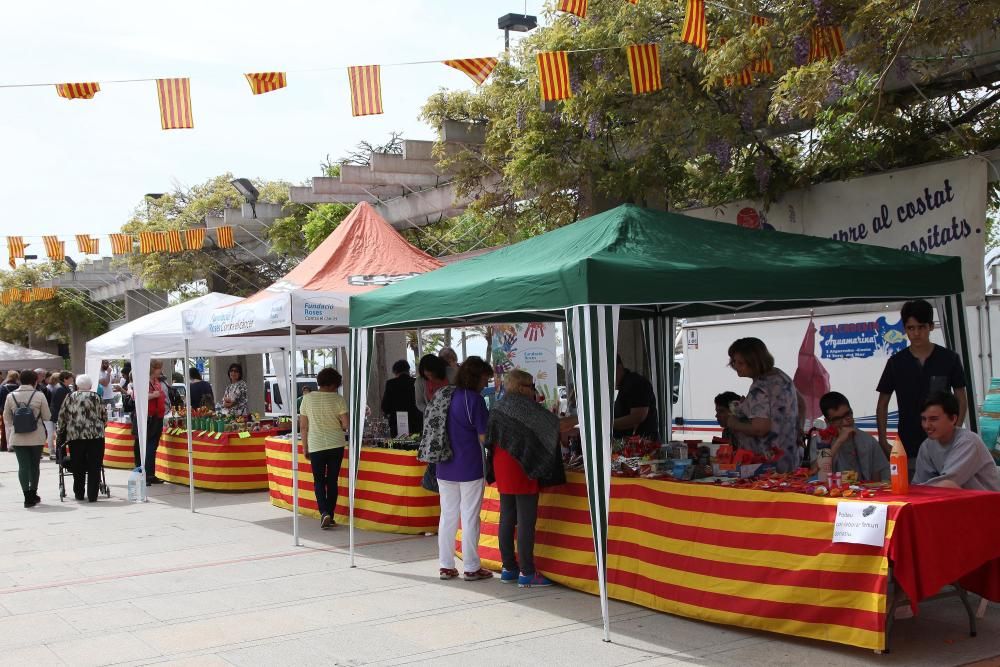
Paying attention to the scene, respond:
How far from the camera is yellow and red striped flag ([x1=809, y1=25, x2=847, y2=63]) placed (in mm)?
8445

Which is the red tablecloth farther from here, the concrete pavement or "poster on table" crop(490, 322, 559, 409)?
"poster on table" crop(490, 322, 559, 409)

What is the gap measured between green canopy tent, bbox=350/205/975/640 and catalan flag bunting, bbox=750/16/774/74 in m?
1.95

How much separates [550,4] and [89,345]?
990 centimetres

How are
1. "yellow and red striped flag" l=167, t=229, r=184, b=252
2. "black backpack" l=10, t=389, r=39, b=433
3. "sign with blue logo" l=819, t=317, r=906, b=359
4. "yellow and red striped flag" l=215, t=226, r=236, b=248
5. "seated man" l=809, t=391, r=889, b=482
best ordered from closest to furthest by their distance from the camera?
"seated man" l=809, t=391, r=889, b=482, "sign with blue logo" l=819, t=317, r=906, b=359, "black backpack" l=10, t=389, r=39, b=433, "yellow and red striped flag" l=215, t=226, r=236, b=248, "yellow and red striped flag" l=167, t=229, r=184, b=252

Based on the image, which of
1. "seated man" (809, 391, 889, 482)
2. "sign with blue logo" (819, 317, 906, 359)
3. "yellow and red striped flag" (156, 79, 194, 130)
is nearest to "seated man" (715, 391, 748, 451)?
"seated man" (809, 391, 889, 482)

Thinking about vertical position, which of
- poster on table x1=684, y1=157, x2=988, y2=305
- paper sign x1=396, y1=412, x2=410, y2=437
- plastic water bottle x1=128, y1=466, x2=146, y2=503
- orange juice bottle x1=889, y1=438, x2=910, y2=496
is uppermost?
poster on table x1=684, y1=157, x2=988, y2=305

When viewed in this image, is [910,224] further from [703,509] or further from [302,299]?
[302,299]

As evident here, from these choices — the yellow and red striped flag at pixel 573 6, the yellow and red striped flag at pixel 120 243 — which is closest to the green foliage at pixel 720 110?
the yellow and red striped flag at pixel 573 6

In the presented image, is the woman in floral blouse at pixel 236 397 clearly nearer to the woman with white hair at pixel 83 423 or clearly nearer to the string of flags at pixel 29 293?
the woman with white hair at pixel 83 423

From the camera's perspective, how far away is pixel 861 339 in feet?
38.1

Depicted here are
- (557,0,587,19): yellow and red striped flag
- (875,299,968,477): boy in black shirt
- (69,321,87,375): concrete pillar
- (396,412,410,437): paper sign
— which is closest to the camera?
(875,299,968,477): boy in black shirt

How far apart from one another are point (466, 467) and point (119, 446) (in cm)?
1244

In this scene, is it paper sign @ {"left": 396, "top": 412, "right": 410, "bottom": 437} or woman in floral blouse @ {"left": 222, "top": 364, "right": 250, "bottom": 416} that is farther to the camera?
woman in floral blouse @ {"left": 222, "top": 364, "right": 250, "bottom": 416}

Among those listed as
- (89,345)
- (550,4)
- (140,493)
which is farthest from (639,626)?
(89,345)
